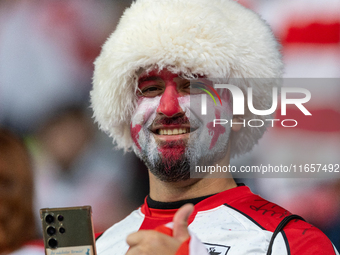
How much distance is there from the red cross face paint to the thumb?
2.15ft

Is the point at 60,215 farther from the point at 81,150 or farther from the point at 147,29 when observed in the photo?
the point at 81,150

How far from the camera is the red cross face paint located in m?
1.56

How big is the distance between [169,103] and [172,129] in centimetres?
11

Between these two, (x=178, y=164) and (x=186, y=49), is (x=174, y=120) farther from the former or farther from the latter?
(x=186, y=49)

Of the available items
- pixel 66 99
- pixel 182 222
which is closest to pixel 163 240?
pixel 182 222

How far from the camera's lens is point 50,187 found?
7.73ft

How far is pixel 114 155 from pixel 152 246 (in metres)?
1.47

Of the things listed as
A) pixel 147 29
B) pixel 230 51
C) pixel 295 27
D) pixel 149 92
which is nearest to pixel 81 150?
pixel 149 92

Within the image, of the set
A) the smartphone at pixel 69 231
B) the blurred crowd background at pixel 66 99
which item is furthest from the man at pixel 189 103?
→ the blurred crowd background at pixel 66 99

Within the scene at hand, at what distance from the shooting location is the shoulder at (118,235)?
1633mm

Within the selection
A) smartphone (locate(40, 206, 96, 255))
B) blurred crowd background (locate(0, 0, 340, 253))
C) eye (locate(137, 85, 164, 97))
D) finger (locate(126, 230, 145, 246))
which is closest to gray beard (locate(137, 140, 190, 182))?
eye (locate(137, 85, 164, 97))

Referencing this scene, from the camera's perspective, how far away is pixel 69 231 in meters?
1.11

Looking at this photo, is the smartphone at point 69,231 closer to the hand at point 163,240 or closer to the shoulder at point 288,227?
the hand at point 163,240

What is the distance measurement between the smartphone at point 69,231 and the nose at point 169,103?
0.56 m
